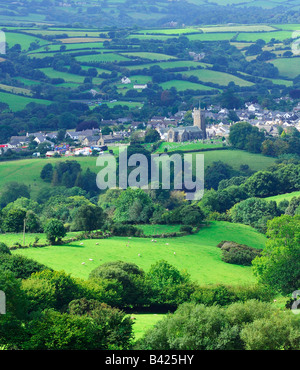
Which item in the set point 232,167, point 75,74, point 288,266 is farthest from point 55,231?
point 75,74

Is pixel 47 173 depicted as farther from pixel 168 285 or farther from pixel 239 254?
pixel 168 285

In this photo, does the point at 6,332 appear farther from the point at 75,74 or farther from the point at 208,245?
the point at 75,74

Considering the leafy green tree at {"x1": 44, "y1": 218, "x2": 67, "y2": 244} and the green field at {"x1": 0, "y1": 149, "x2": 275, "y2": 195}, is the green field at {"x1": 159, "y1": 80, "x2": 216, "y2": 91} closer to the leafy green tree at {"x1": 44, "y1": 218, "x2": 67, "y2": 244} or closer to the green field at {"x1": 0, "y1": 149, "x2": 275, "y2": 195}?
the green field at {"x1": 0, "y1": 149, "x2": 275, "y2": 195}

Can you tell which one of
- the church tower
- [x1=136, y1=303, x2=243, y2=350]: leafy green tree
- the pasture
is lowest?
[x1=136, y1=303, x2=243, y2=350]: leafy green tree

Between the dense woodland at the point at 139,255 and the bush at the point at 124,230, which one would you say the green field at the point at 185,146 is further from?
the bush at the point at 124,230

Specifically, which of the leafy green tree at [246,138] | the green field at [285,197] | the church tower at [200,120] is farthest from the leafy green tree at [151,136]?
the green field at [285,197]

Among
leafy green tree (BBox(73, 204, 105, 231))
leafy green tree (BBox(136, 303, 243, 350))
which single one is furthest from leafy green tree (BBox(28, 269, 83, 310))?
leafy green tree (BBox(73, 204, 105, 231))
